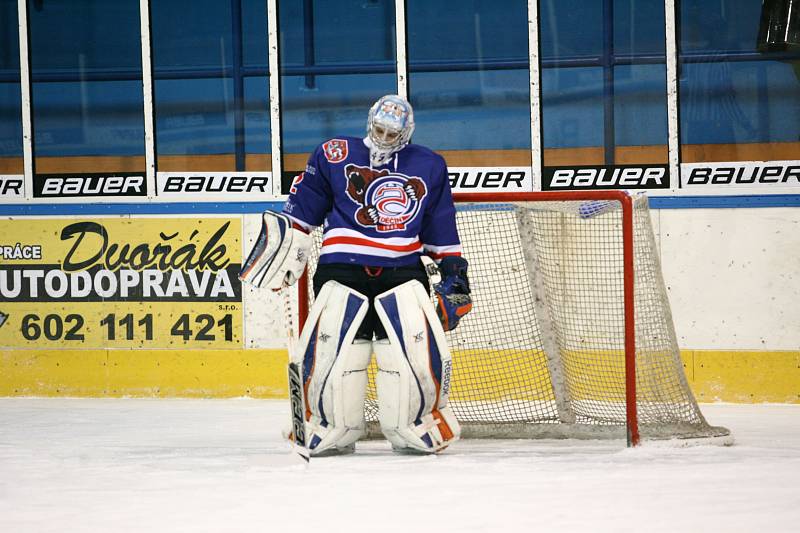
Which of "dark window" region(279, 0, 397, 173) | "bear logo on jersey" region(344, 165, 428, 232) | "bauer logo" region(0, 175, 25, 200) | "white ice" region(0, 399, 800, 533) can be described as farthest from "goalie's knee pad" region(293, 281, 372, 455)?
"bauer logo" region(0, 175, 25, 200)

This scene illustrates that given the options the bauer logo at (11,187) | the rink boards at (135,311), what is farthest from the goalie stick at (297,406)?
the bauer logo at (11,187)

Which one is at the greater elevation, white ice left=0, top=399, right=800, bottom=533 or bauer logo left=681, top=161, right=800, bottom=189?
bauer logo left=681, top=161, right=800, bottom=189

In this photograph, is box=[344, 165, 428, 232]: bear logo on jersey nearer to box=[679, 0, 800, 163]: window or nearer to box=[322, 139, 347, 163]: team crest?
box=[322, 139, 347, 163]: team crest

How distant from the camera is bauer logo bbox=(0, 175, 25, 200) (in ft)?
20.1

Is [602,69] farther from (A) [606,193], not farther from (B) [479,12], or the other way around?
(A) [606,193]

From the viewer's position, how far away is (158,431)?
15.5 ft

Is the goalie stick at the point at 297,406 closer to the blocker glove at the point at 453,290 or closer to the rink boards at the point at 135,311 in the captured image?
the blocker glove at the point at 453,290

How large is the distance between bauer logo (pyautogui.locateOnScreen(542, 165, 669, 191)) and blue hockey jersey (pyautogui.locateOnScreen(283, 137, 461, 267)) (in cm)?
180

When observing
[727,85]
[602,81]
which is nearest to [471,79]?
[602,81]

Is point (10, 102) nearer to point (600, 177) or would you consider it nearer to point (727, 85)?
point (600, 177)

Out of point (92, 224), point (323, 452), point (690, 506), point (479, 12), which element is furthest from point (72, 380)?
point (690, 506)

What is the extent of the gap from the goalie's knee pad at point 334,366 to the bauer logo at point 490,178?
199 centimetres

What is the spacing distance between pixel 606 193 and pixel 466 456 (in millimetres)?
1072

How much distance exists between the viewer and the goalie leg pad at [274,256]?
13.2 feet
